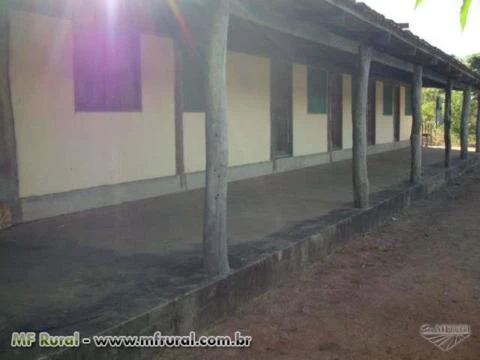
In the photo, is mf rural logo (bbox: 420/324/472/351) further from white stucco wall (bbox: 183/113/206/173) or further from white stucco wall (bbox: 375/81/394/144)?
white stucco wall (bbox: 375/81/394/144)

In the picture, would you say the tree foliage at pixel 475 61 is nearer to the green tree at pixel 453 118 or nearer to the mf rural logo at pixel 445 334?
the green tree at pixel 453 118

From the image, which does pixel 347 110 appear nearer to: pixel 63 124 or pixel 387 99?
pixel 387 99

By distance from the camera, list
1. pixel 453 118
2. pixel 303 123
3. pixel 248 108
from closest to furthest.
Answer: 1. pixel 248 108
2. pixel 303 123
3. pixel 453 118

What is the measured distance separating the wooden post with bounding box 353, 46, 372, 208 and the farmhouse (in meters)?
0.02

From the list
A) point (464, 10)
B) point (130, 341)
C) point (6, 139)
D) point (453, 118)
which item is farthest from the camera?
point (453, 118)

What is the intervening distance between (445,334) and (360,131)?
175 inches

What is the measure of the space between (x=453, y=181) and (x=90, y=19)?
10.9 m

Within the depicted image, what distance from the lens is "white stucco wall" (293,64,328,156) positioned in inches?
526

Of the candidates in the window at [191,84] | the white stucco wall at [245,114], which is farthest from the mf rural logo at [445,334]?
the window at [191,84]

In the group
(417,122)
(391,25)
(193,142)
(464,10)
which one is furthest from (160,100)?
(464,10)

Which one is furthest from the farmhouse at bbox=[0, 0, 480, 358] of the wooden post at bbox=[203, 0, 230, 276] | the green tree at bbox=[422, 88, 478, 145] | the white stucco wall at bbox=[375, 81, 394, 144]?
the green tree at bbox=[422, 88, 478, 145]

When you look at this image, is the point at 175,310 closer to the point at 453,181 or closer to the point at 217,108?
the point at 217,108

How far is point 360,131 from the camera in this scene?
8.35m

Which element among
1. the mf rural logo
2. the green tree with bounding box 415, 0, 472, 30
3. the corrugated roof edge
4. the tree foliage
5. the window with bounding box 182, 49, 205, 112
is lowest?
the mf rural logo
